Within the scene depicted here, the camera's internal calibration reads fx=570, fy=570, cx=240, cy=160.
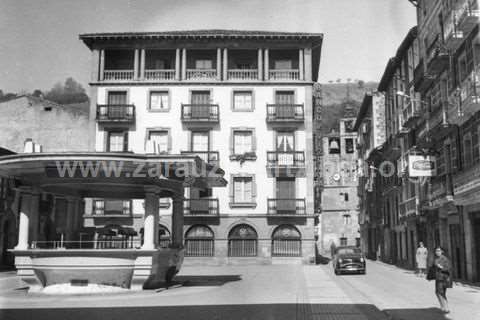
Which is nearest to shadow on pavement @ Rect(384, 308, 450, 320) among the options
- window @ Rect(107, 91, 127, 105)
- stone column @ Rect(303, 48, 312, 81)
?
stone column @ Rect(303, 48, 312, 81)

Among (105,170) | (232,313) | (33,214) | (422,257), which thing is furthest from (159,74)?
(232,313)

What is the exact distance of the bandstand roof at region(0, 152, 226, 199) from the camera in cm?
1894

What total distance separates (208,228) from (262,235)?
4.14m

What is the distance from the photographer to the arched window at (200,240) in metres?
43.3

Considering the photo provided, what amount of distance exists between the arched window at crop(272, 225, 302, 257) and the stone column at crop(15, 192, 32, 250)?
81.5ft

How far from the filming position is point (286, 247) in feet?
142

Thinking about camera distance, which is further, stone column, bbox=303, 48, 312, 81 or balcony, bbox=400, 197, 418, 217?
stone column, bbox=303, 48, 312, 81

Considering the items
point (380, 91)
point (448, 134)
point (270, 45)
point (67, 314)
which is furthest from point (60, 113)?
point (67, 314)

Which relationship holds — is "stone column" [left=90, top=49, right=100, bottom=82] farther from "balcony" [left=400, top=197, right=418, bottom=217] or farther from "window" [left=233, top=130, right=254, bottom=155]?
"balcony" [left=400, top=197, right=418, bottom=217]

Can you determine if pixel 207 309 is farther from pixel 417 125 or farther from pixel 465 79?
pixel 417 125

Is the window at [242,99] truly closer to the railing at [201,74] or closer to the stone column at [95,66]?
the railing at [201,74]

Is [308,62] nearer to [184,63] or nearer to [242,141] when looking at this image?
[242,141]

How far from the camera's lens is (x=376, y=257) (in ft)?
184

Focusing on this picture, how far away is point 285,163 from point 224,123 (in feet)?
18.9
